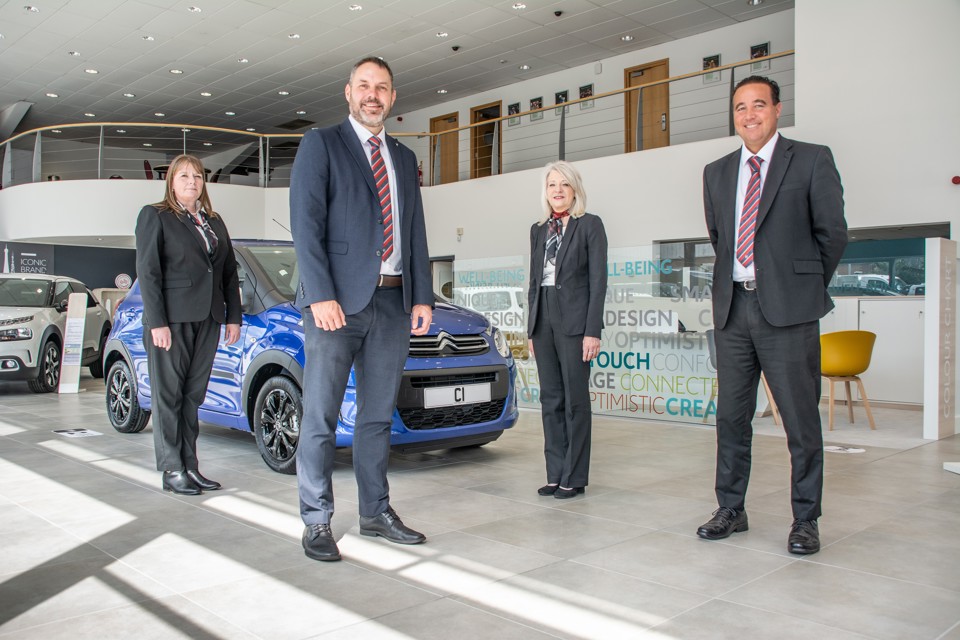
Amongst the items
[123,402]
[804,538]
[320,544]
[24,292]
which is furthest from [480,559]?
[24,292]

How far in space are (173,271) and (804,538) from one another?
2.76m

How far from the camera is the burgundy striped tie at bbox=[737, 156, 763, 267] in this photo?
8.55ft

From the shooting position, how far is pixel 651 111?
1139 centimetres

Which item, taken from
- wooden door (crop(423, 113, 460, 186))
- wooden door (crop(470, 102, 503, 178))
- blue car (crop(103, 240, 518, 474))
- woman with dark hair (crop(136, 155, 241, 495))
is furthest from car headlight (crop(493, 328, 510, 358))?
wooden door (crop(423, 113, 460, 186))

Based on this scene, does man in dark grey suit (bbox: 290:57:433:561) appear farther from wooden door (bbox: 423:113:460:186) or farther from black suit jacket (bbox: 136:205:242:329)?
wooden door (bbox: 423:113:460:186)

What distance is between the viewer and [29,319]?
7.81m

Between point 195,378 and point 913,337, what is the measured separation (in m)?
6.80

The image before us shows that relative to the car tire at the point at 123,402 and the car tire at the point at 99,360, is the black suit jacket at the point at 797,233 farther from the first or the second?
the car tire at the point at 99,360

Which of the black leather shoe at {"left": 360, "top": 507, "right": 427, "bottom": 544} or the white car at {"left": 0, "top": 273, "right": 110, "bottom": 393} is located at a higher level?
the white car at {"left": 0, "top": 273, "right": 110, "bottom": 393}

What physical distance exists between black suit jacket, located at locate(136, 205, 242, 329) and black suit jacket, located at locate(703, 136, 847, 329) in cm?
236

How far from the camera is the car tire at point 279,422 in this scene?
3.67m

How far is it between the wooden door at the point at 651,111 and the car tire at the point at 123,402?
812 cm

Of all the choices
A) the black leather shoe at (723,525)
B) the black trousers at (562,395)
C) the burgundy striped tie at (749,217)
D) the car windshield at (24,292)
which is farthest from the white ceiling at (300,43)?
the black leather shoe at (723,525)

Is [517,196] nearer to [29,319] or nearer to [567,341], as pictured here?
[29,319]
